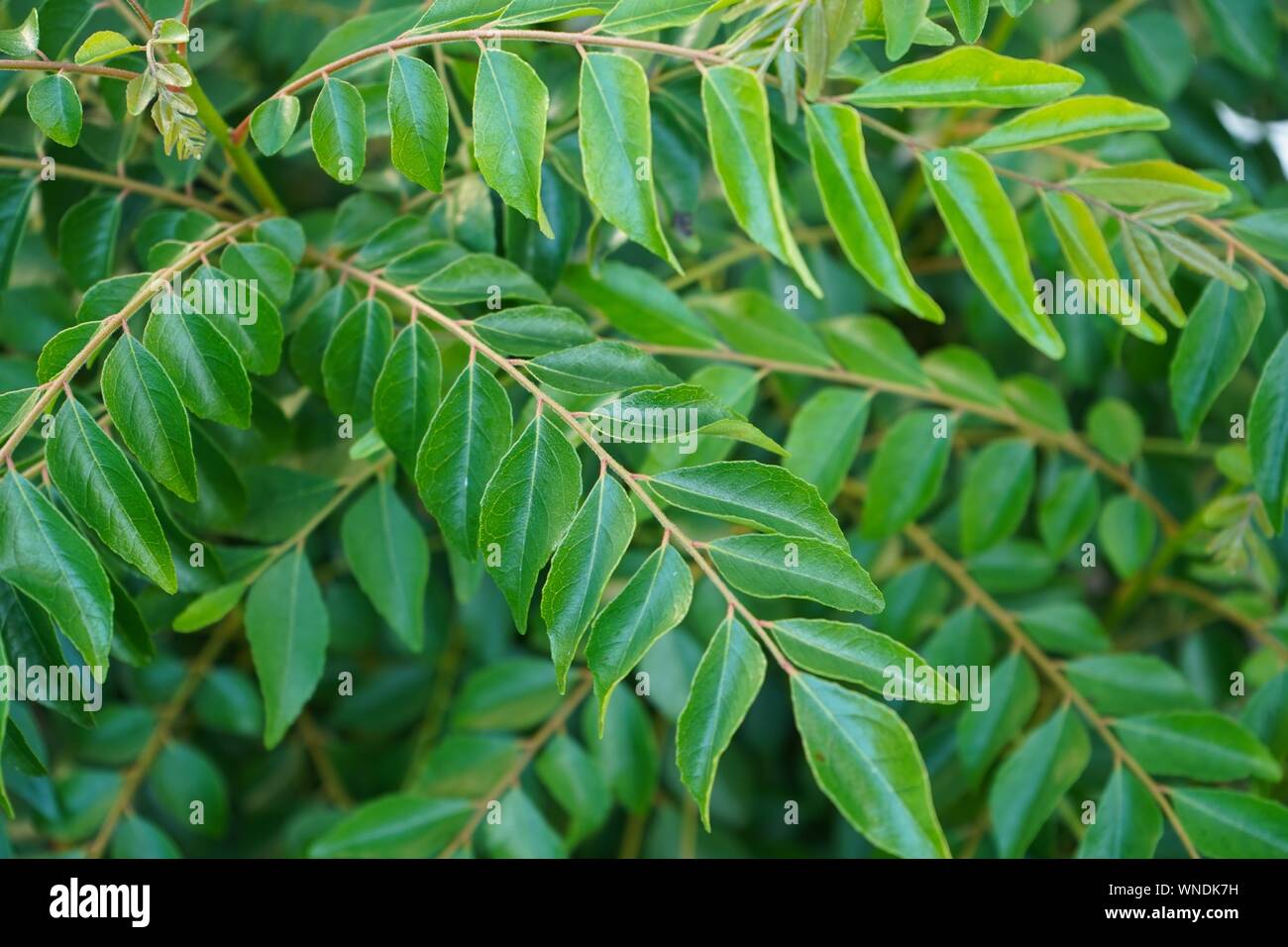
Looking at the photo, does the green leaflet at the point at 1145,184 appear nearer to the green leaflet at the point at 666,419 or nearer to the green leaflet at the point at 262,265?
the green leaflet at the point at 666,419

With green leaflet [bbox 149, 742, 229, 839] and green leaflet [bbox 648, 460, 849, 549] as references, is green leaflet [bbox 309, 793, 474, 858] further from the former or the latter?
green leaflet [bbox 648, 460, 849, 549]

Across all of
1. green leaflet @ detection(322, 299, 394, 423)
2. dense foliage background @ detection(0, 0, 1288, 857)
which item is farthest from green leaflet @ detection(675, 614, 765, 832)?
green leaflet @ detection(322, 299, 394, 423)

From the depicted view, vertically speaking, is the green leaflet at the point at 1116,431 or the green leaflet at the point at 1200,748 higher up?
the green leaflet at the point at 1116,431

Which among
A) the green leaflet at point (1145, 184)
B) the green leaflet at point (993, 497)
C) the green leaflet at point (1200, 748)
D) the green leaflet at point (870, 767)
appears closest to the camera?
the green leaflet at point (870, 767)

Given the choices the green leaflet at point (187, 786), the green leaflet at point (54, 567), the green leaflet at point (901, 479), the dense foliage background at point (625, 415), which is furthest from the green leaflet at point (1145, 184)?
the green leaflet at point (187, 786)

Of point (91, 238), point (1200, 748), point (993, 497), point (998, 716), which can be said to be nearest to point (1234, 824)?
point (1200, 748)

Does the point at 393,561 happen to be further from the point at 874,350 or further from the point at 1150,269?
the point at 1150,269

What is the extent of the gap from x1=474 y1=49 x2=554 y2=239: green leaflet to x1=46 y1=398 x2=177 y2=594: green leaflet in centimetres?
22

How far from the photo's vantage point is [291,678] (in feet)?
2.28

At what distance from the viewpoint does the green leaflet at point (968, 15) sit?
0.51m

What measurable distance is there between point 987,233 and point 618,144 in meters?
0.18

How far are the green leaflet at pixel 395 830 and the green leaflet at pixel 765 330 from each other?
379mm

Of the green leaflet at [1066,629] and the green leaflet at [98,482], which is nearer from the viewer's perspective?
the green leaflet at [98,482]
